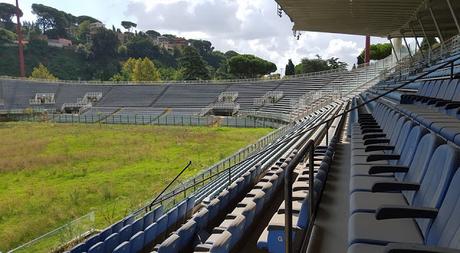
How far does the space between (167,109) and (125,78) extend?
2693 cm

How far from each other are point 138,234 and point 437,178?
3.62 meters

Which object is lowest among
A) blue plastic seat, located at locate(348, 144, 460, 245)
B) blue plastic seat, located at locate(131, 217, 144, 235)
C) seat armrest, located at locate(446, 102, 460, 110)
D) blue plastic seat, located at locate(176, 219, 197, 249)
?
blue plastic seat, located at locate(131, 217, 144, 235)

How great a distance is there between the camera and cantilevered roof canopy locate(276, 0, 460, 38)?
533 inches

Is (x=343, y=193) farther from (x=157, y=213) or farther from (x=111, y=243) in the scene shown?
(x=157, y=213)

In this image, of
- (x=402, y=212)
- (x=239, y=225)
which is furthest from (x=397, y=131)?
(x=402, y=212)

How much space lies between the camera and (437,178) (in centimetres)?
183

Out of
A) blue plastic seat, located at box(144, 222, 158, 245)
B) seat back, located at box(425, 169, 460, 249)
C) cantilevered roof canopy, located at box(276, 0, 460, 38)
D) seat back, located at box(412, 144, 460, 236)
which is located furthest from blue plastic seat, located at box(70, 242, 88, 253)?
cantilevered roof canopy, located at box(276, 0, 460, 38)

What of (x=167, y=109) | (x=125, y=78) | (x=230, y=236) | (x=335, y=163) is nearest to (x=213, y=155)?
(x=335, y=163)

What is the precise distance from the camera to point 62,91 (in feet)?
141

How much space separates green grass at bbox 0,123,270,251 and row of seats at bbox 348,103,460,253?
7.22 meters

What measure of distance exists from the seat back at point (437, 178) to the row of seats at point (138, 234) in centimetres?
327

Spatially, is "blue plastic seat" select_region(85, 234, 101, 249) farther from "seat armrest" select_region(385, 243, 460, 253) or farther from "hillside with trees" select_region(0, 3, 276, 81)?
"hillside with trees" select_region(0, 3, 276, 81)

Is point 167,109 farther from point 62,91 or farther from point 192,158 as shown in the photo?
point 192,158

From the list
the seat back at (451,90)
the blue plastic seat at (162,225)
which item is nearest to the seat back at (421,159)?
the seat back at (451,90)
